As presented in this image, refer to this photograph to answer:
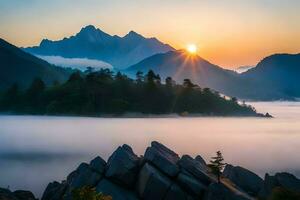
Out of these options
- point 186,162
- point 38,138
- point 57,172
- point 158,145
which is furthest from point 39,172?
point 38,138

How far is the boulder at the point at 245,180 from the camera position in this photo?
176 ft

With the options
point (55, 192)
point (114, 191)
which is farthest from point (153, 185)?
point (55, 192)

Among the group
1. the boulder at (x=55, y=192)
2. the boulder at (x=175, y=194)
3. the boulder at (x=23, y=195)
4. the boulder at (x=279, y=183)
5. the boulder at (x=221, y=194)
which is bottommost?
the boulder at (x=23, y=195)

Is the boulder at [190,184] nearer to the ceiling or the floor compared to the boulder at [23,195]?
nearer to the ceiling

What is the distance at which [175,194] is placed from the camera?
1853 inches

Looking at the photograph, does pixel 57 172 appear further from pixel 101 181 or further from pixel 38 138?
pixel 38 138

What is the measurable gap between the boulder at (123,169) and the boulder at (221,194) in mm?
9084

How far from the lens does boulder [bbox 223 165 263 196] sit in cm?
5350

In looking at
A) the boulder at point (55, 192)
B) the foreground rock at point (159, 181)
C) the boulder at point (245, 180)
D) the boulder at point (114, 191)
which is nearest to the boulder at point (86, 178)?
the foreground rock at point (159, 181)

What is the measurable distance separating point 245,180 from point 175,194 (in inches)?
476

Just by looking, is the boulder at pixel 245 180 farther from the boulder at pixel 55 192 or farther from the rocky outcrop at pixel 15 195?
the rocky outcrop at pixel 15 195

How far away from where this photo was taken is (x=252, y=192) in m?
52.8

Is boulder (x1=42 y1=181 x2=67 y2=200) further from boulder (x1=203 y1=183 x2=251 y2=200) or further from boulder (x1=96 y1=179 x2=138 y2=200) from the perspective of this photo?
boulder (x1=203 y1=183 x2=251 y2=200)

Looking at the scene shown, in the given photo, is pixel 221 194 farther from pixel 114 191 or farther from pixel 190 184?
pixel 114 191
